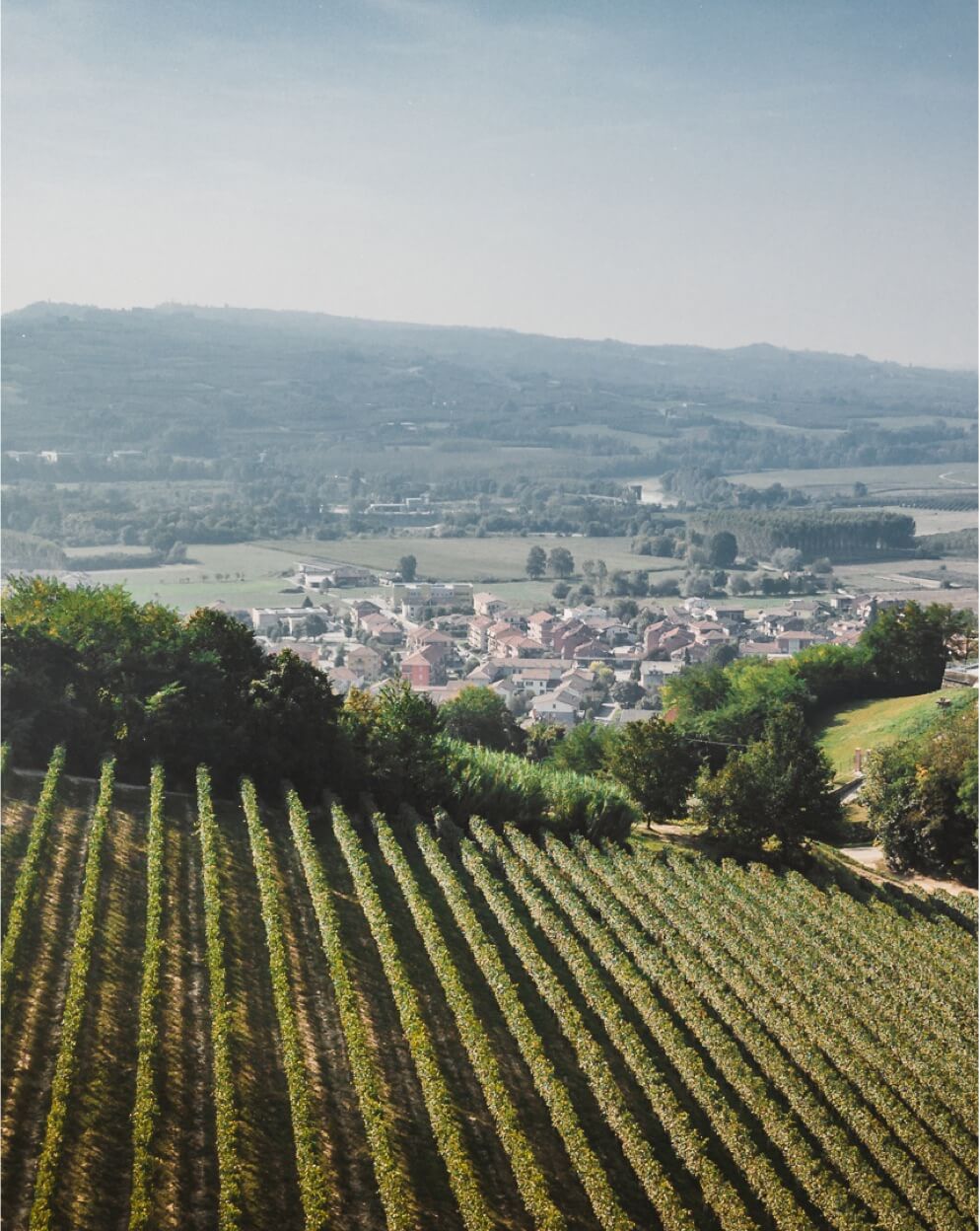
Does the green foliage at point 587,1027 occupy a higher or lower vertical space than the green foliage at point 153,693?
lower

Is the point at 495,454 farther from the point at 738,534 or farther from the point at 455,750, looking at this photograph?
the point at 455,750

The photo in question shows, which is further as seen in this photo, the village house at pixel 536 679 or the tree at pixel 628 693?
the village house at pixel 536 679

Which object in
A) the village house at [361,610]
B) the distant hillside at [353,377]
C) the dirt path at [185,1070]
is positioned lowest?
the village house at [361,610]

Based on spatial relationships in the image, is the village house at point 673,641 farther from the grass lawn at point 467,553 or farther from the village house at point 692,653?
the grass lawn at point 467,553

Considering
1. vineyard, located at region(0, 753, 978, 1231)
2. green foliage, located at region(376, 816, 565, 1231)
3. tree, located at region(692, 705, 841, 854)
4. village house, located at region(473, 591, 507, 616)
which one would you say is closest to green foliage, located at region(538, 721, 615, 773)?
tree, located at region(692, 705, 841, 854)

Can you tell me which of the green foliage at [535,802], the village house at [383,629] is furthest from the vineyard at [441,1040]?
the village house at [383,629]

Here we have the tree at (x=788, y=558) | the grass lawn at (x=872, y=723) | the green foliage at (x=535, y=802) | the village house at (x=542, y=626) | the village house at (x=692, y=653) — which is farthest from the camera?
the tree at (x=788, y=558)
